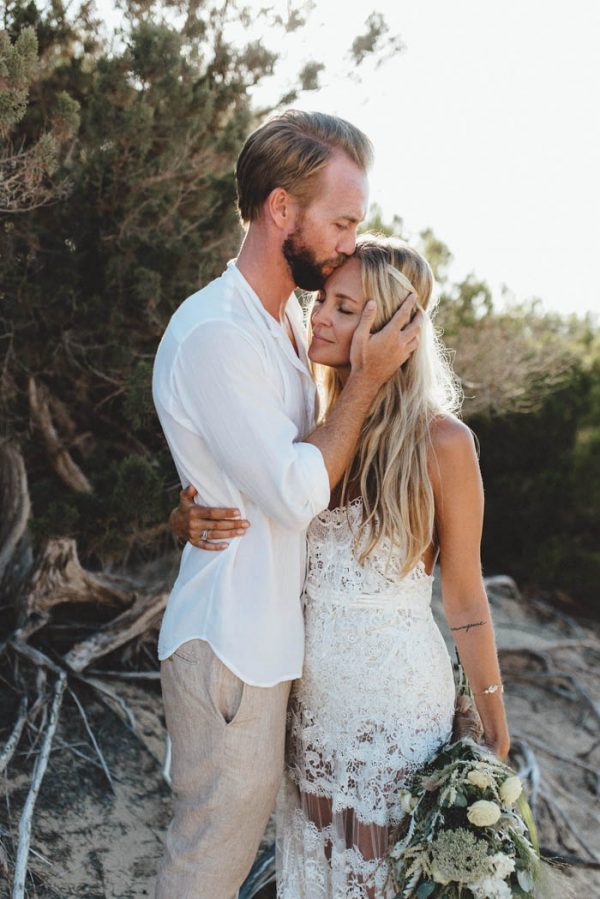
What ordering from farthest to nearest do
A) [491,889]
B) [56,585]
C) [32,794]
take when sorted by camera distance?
1. [56,585]
2. [32,794]
3. [491,889]

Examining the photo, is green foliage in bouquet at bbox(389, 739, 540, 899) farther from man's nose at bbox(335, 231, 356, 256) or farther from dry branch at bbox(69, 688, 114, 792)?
dry branch at bbox(69, 688, 114, 792)

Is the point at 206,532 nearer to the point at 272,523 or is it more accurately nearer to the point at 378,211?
the point at 272,523

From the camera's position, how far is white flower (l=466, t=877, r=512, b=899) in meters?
2.11

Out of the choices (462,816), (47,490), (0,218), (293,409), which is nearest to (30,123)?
(0,218)

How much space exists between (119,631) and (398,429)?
8.46 ft

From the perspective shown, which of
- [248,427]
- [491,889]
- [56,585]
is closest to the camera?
[491,889]

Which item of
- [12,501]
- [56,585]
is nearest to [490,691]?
[56,585]

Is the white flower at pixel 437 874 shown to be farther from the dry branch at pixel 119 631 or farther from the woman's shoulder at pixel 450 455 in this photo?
the dry branch at pixel 119 631

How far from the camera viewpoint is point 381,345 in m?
2.47

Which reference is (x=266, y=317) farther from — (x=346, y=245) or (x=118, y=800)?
(x=118, y=800)

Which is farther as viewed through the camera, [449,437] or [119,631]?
[119,631]

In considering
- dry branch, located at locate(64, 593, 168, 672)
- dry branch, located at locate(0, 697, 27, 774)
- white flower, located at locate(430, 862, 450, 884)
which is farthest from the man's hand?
dry branch, located at locate(64, 593, 168, 672)

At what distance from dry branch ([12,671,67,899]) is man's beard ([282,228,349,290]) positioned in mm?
2162

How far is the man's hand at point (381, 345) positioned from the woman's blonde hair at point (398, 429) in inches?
2.2
